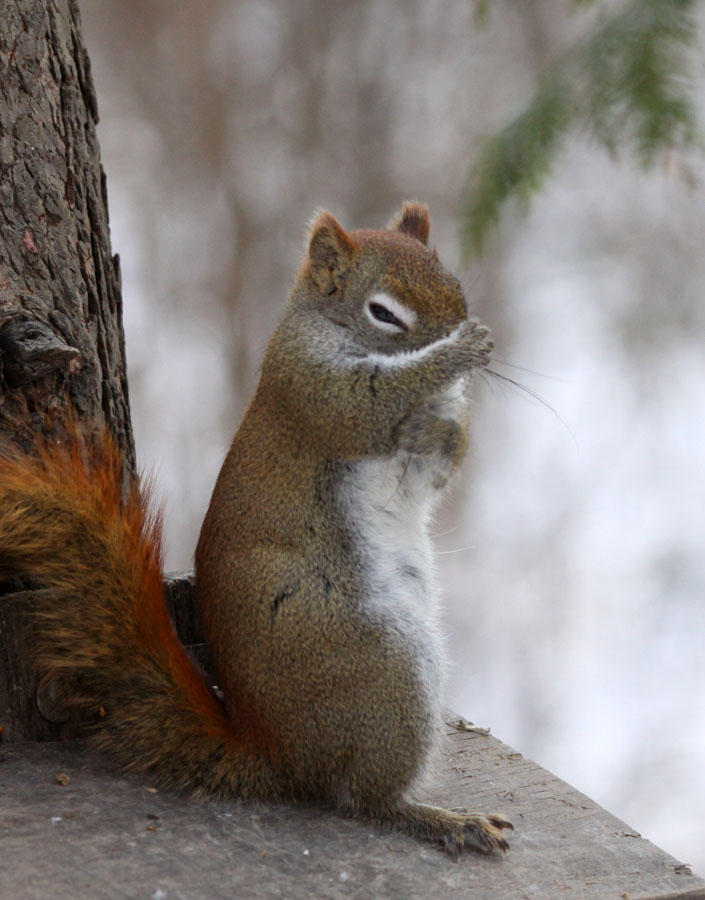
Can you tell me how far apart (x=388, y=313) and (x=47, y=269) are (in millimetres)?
532

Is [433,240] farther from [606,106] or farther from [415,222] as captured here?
[606,106]

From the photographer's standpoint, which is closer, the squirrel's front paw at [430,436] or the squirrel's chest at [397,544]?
the squirrel's chest at [397,544]

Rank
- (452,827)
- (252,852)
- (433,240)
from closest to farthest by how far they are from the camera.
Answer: (252,852)
(452,827)
(433,240)

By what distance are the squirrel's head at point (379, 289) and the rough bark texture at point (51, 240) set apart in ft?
1.14

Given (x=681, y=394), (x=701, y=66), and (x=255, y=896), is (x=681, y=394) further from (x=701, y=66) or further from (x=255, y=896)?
(x=255, y=896)

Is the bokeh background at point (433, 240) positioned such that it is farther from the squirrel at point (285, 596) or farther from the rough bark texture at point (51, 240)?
the squirrel at point (285, 596)

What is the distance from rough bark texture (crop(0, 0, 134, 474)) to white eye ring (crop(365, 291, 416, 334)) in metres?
0.44

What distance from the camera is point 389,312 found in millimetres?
1641

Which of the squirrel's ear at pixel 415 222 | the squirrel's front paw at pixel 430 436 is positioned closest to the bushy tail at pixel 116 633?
the squirrel's front paw at pixel 430 436

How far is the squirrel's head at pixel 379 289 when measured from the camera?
5.39 feet

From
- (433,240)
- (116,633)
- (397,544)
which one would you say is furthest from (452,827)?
(433,240)

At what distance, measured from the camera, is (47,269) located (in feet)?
5.56

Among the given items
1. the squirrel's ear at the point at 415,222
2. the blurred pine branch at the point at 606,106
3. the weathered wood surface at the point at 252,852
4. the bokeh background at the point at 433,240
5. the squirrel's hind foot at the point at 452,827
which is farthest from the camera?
the bokeh background at the point at 433,240

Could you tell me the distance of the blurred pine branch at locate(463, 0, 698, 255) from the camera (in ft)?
5.02
